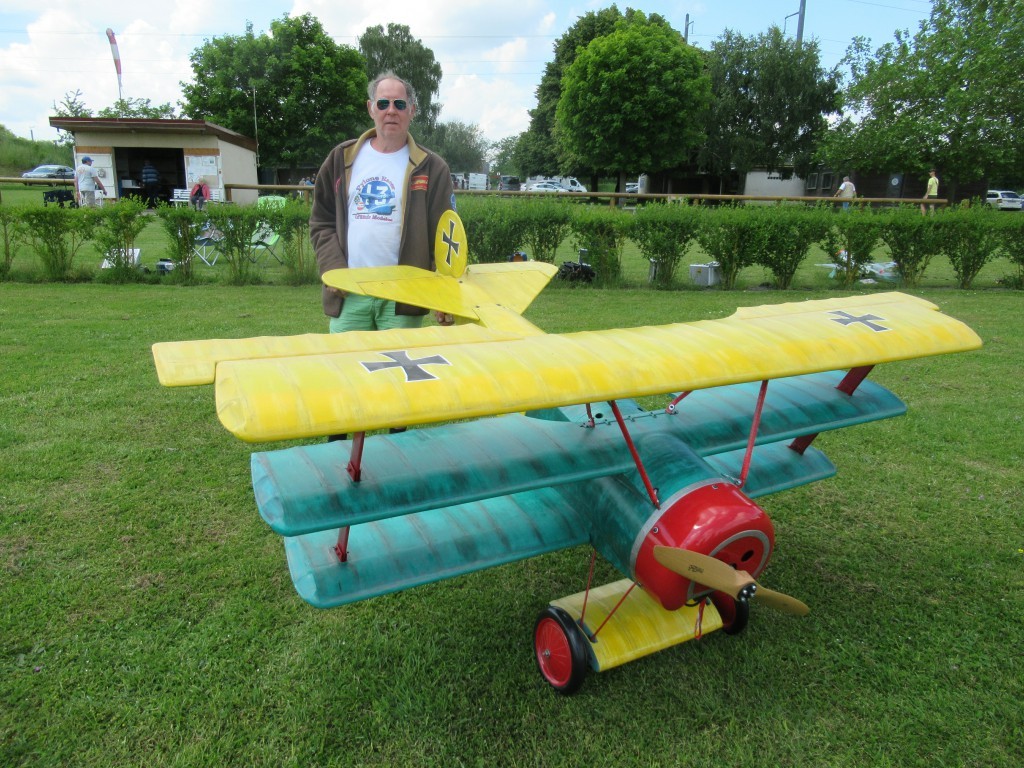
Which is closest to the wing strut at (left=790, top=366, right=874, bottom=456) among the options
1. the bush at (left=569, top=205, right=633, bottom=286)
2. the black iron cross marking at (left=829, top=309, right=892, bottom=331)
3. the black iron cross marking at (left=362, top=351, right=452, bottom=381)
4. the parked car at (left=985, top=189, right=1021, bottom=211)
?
the black iron cross marking at (left=829, top=309, right=892, bottom=331)

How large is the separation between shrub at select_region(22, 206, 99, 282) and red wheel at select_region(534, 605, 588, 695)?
10907 mm

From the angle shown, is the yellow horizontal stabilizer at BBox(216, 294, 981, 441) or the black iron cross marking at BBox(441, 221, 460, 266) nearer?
the yellow horizontal stabilizer at BBox(216, 294, 981, 441)

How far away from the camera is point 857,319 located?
306 cm

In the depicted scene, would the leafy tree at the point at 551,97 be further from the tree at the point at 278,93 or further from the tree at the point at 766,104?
the tree at the point at 278,93

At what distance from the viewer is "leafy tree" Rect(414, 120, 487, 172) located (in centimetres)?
7262

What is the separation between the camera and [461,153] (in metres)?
82.3

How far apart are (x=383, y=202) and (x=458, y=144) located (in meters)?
82.9

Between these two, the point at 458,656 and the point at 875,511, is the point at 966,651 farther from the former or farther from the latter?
the point at 458,656

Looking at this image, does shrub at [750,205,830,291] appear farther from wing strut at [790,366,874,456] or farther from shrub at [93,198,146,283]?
shrub at [93,198,146,283]

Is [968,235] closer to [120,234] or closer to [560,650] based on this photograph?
[560,650]

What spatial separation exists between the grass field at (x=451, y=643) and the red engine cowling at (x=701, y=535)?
1.88 feet

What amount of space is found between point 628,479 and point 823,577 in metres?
1.56

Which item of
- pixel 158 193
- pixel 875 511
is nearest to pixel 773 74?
pixel 158 193

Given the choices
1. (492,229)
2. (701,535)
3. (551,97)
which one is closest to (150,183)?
(492,229)
